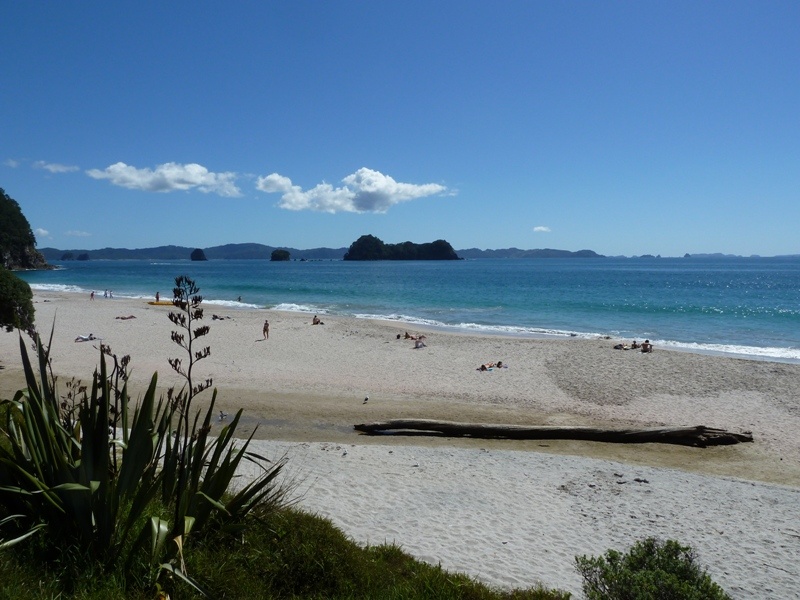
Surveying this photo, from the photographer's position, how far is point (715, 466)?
9.56 meters

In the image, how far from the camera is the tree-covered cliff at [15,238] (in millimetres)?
102000

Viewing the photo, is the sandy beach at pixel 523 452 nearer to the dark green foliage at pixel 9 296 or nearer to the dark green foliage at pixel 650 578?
the dark green foliage at pixel 650 578

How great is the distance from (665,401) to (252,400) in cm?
985

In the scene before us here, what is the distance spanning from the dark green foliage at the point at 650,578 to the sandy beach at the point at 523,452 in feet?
4.54

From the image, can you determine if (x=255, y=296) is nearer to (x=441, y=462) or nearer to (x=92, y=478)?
(x=441, y=462)

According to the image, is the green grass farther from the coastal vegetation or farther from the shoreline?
the shoreline

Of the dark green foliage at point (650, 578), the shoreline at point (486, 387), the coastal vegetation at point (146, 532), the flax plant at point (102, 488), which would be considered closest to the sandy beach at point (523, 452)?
the shoreline at point (486, 387)

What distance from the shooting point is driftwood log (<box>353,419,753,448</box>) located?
10.7 metres

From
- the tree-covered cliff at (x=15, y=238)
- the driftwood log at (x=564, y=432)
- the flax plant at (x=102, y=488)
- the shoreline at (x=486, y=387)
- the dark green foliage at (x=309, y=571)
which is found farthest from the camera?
the tree-covered cliff at (x=15, y=238)

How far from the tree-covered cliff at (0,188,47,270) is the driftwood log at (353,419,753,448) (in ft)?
359

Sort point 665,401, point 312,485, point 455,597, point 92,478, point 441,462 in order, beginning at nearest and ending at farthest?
1. point 92,478
2. point 455,597
3. point 312,485
4. point 441,462
5. point 665,401

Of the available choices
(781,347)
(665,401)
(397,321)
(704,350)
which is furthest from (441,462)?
(397,321)

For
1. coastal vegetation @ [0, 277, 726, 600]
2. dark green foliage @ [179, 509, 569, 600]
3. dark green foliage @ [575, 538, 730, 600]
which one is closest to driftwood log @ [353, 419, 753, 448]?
dark green foliage @ [179, 509, 569, 600]

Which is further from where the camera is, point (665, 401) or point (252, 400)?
point (665, 401)
